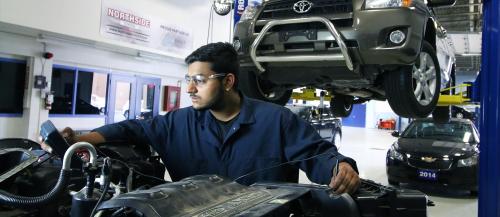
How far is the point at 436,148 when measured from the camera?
559 centimetres

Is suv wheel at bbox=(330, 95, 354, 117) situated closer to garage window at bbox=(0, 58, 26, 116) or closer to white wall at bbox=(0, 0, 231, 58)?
white wall at bbox=(0, 0, 231, 58)

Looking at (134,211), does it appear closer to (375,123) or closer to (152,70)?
(152,70)

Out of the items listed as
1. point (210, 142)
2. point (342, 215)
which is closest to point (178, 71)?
point (210, 142)

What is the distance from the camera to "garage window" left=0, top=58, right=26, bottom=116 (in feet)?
21.6

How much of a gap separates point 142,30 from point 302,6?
17.2 ft

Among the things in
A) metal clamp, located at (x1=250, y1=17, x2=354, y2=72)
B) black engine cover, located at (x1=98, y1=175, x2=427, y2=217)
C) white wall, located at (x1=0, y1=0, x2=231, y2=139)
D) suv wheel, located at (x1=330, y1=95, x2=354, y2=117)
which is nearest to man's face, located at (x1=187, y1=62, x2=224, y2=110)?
black engine cover, located at (x1=98, y1=175, x2=427, y2=217)

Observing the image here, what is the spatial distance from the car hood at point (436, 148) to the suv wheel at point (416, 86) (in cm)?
235

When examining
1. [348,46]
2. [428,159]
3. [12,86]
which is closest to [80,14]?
[12,86]

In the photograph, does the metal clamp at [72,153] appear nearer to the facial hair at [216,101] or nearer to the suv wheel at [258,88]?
the facial hair at [216,101]

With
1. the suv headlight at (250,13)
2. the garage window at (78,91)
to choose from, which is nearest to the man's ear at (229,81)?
the suv headlight at (250,13)

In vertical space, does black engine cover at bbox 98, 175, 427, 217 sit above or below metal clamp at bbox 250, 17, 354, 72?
below

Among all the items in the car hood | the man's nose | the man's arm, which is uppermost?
the man's nose

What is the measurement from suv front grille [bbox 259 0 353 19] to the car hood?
337 cm

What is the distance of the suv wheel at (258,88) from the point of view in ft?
11.7
